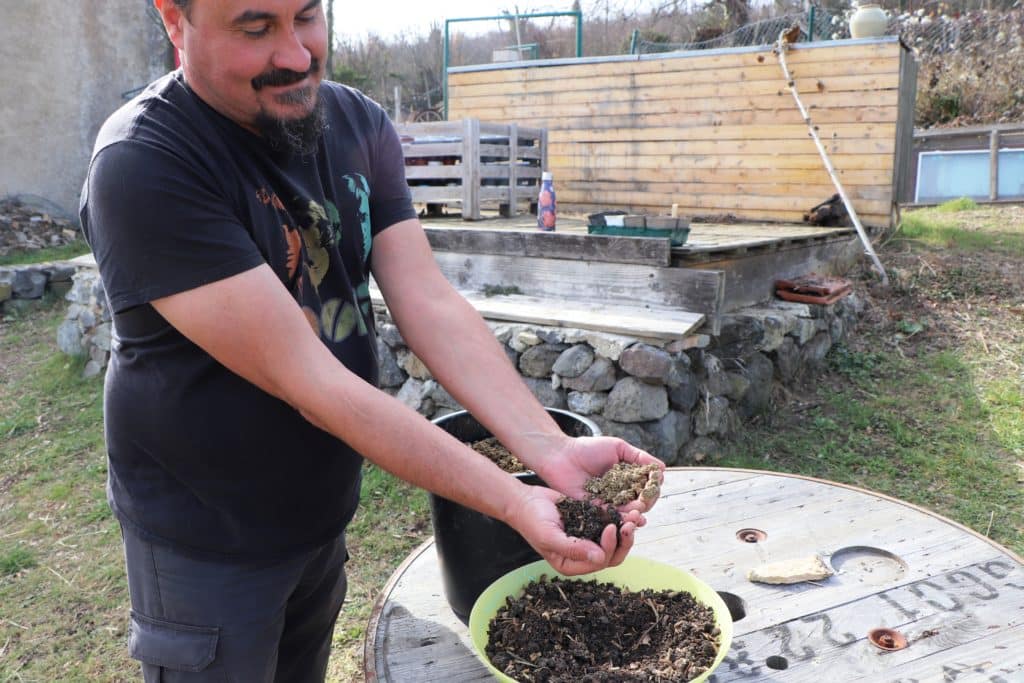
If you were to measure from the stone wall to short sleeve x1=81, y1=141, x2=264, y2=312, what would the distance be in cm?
266

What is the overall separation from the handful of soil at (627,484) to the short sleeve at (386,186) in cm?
73

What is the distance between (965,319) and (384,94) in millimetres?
18136

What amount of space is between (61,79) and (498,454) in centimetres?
1112

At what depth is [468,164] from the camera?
20.9ft

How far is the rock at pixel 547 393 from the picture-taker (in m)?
4.28

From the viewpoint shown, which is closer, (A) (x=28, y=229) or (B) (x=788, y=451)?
(B) (x=788, y=451)

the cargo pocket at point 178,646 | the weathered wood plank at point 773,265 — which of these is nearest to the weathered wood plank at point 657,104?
the weathered wood plank at point 773,265

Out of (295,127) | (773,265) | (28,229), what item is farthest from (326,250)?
(28,229)

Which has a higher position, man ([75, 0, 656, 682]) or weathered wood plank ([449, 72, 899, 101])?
weathered wood plank ([449, 72, 899, 101])

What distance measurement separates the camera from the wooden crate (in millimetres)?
6320

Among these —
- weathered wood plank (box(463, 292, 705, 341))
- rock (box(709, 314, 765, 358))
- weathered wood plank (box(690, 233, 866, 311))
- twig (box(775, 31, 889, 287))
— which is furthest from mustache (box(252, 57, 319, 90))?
twig (box(775, 31, 889, 287))

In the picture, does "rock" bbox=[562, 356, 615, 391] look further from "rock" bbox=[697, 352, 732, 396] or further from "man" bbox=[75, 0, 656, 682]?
"man" bbox=[75, 0, 656, 682]

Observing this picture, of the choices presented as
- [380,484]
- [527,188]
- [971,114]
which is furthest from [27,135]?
[971,114]

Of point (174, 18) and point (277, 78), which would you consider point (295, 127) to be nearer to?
point (277, 78)
